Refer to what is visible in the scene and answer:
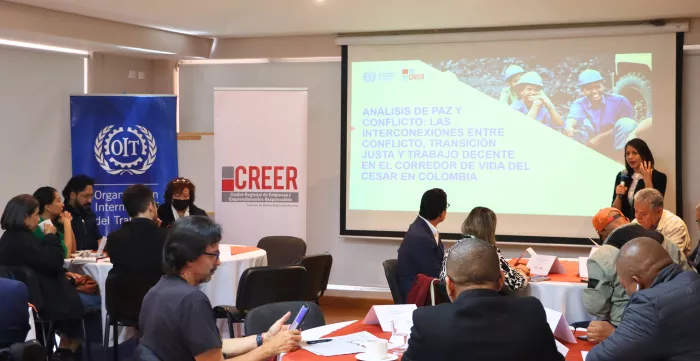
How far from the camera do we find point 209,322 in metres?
2.82

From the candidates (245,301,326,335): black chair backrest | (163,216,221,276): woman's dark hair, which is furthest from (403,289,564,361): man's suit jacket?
(245,301,326,335): black chair backrest

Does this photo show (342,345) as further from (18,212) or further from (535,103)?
(535,103)

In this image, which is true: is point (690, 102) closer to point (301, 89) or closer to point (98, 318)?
point (301, 89)

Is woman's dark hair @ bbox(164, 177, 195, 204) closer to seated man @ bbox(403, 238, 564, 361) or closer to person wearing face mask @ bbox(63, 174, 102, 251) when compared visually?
person wearing face mask @ bbox(63, 174, 102, 251)

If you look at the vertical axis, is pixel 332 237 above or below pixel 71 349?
above

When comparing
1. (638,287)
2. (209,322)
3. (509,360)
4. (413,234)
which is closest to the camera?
(509,360)

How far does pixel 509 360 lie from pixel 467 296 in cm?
23

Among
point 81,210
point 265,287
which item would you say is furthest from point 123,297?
point 81,210

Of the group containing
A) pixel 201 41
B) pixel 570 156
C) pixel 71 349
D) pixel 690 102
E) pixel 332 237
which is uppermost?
pixel 201 41

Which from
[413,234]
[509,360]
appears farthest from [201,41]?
[509,360]

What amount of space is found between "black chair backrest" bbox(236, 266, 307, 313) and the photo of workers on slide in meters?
3.39

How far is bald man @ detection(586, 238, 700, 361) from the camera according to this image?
8.79ft

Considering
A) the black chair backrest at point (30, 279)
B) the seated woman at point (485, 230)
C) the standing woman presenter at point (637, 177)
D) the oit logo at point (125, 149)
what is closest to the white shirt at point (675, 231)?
the standing woman presenter at point (637, 177)

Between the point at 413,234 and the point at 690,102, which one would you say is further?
the point at 690,102
